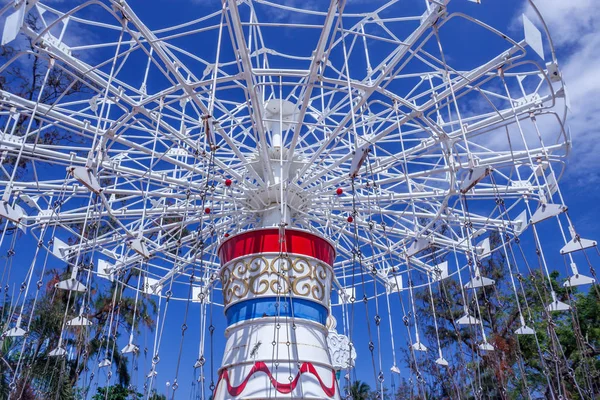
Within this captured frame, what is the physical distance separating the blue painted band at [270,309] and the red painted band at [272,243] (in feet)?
4.46

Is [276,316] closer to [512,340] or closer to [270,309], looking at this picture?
[270,309]

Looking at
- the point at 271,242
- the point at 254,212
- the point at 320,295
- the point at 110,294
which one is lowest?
the point at 320,295

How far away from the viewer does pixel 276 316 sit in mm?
12602

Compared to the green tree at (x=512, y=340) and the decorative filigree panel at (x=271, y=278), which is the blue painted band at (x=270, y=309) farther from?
the green tree at (x=512, y=340)

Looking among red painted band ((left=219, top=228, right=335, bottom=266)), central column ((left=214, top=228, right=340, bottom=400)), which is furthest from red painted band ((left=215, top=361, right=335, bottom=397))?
red painted band ((left=219, top=228, right=335, bottom=266))

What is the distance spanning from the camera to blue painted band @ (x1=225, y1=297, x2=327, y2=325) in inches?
550

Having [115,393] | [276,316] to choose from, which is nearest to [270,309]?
[276,316]

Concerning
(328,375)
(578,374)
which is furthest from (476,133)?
(578,374)

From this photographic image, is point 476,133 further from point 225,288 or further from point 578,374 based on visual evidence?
point 578,374

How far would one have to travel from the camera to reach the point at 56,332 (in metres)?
23.0

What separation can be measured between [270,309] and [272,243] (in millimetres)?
1857

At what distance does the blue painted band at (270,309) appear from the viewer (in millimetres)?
13966

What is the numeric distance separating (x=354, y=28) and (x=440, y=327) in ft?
83.6

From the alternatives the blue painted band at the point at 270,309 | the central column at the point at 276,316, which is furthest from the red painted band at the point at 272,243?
the blue painted band at the point at 270,309
